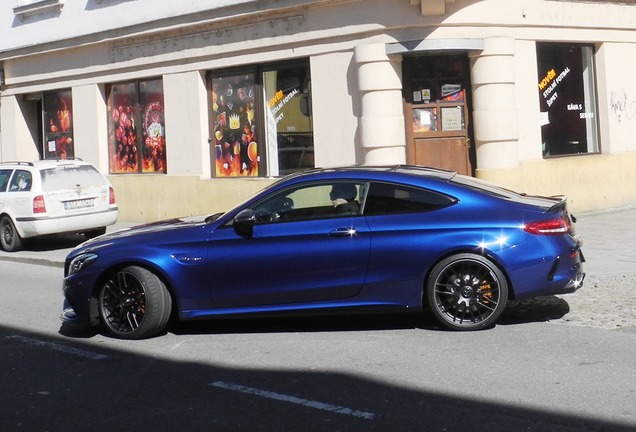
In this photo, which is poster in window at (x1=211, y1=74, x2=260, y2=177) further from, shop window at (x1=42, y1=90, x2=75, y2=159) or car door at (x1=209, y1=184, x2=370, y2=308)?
car door at (x1=209, y1=184, x2=370, y2=308)

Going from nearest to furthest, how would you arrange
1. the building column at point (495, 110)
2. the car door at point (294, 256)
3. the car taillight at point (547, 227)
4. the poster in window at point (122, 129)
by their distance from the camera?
the car taillight at point (547, 227) → the car door at point (294, 256) → the building column at point (495, 110) → the poster in window at point (122, 129)

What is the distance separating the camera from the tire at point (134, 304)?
8500mm

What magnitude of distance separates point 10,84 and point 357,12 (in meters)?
11.4

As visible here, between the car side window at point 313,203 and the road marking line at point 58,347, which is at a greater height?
the car side window at point 313,203

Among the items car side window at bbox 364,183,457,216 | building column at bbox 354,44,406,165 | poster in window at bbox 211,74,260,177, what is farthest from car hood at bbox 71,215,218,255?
poster in window at bbox 211,74,260,177

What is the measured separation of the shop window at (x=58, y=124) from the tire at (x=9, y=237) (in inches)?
229

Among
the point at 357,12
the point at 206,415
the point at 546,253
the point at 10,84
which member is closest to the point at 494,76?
the point at 357,12

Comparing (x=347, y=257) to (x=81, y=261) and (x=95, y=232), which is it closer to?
(x=81, y=261)

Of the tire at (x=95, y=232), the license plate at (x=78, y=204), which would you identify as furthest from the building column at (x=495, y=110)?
the tire at (x=95, y=232)

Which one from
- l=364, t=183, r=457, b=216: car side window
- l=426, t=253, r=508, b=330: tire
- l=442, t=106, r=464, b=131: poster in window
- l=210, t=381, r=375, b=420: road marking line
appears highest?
l=442, t=106, r=464, b=131: poster in window

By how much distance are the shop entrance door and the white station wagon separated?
5.44 m

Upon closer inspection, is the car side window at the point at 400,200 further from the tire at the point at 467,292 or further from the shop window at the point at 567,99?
the shop window at the point at 567,99

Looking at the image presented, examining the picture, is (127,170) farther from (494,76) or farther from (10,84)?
(494,76)

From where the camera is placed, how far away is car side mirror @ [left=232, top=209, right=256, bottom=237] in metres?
8.38
